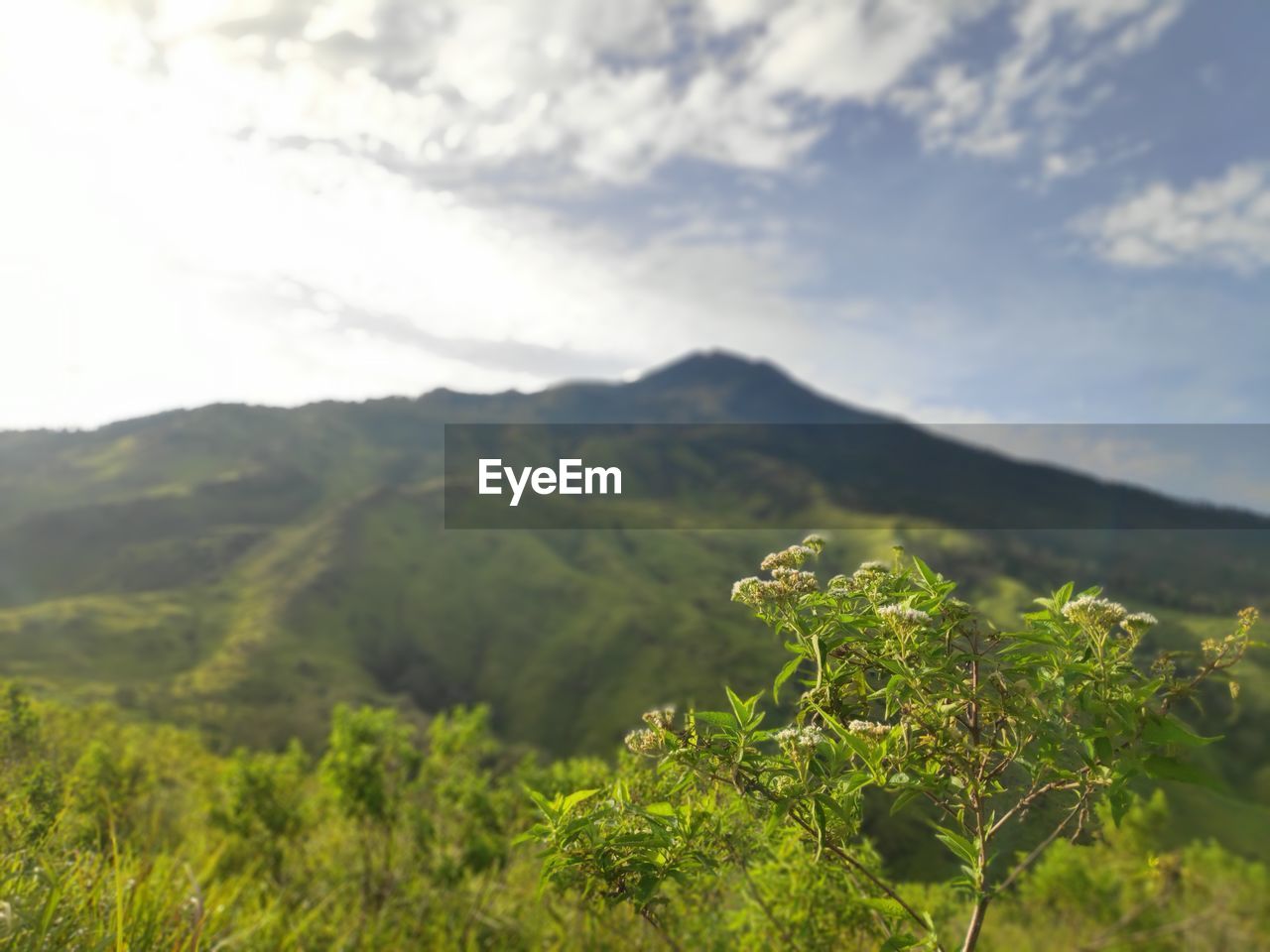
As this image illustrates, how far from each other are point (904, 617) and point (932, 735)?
31.1 inches

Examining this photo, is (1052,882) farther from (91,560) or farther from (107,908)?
(91,560)

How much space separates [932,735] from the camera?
131 inches

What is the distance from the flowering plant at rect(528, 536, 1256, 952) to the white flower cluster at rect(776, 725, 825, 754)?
11 mm

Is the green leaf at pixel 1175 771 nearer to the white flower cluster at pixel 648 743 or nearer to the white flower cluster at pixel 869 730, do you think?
the white flower cluster at pixel 869 730

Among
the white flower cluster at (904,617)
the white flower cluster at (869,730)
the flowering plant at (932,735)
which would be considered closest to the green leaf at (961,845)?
the flowering plant at (932,735)

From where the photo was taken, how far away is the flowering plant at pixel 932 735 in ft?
9.95

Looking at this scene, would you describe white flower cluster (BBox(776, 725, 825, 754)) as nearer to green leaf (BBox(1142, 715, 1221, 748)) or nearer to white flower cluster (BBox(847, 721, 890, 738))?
white flower cluster (BBox(847, 721, 890, 738))

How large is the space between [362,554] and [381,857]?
181495 millimetres

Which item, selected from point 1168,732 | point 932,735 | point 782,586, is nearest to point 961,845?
point 932,735

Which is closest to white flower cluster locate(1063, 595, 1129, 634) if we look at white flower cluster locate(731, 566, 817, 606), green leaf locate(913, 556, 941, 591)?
green leaf locate(913, 556, 941, 591)

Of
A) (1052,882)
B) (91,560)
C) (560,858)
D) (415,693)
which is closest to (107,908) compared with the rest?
(560,858)

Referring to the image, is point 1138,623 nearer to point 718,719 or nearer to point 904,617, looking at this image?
point 904,617

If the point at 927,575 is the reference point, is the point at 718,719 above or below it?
below

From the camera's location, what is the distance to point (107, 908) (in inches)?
201
